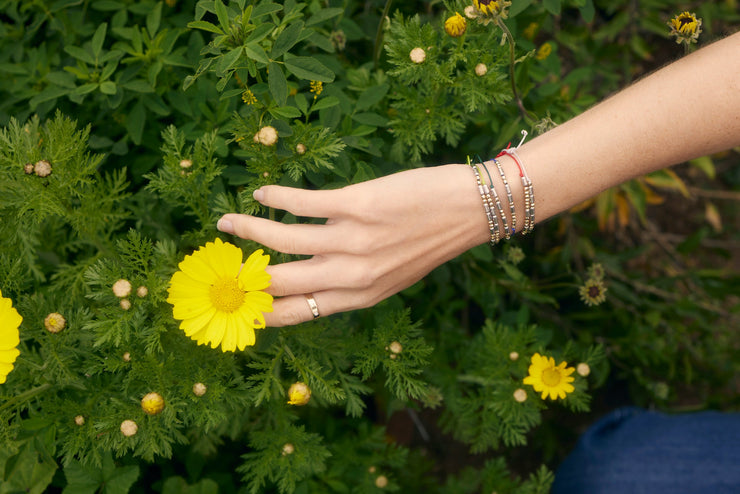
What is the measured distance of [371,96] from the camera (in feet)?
4.43

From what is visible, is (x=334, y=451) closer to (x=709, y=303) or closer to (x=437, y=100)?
(x=437, y=100)

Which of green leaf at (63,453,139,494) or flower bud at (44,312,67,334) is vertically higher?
flower bud at (44,312,67,334)

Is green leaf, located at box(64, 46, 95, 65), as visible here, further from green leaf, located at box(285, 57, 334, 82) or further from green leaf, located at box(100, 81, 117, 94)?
green leaf, located at box(285, 57, 334, 82)

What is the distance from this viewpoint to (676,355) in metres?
2.20

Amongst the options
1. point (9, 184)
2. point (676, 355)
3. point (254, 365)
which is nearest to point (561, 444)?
point (676, 355)

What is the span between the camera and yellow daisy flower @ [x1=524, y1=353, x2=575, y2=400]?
1432mm

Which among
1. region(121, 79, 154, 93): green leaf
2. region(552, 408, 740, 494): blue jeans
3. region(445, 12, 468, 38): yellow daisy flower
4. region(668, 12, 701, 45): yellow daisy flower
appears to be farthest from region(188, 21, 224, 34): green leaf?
region(552, 408, 740, 494): blue jeans

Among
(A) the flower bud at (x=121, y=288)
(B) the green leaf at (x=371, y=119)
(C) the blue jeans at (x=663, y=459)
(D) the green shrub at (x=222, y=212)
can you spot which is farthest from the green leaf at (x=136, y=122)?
(C) the blue jeans at (x=663, y=459)

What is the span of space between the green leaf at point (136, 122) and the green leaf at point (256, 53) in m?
0.49

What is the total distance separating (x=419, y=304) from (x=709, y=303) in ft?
4.08

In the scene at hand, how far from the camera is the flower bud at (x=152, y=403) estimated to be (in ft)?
3.77

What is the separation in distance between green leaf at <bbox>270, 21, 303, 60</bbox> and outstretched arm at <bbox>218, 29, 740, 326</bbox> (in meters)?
0.27

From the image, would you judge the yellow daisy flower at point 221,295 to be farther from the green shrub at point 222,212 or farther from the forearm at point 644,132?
the forearm at point 644,132

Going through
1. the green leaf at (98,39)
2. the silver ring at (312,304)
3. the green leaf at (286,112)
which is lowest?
the silver ring at (312,304)
